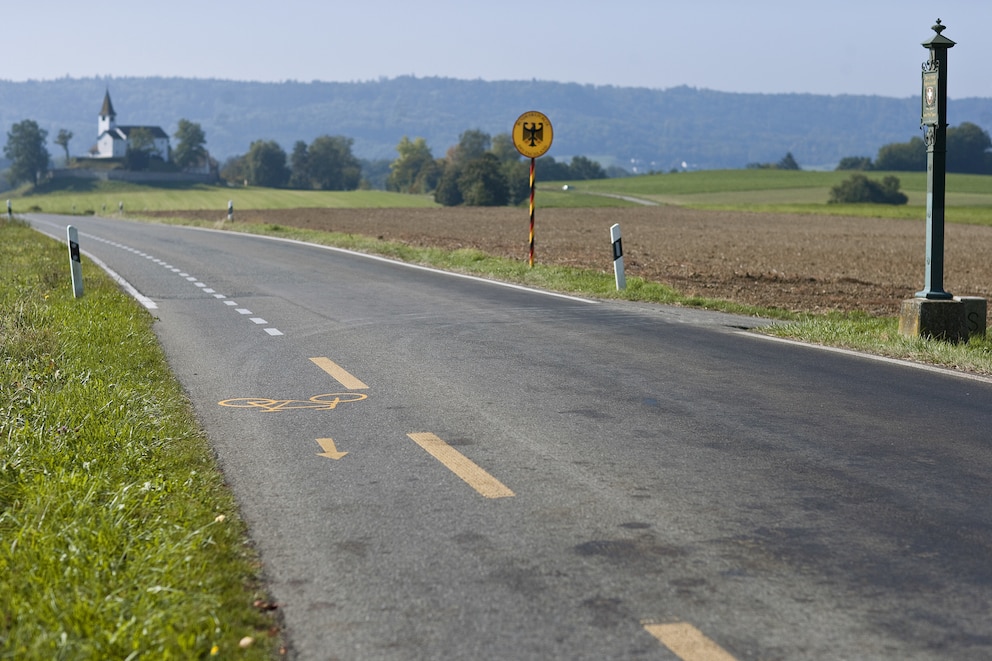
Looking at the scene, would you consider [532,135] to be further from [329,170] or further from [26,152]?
[26,152]

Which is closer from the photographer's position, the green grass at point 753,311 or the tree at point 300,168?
the green grass at point 753,311

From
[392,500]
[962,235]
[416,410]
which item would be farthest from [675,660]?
[962,235]

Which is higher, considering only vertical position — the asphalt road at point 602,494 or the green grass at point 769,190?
the asphalt road at point 602,494

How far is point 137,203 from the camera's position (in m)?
120

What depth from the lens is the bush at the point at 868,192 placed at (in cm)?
10862

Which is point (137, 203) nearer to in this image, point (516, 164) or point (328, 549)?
point (516, 164)

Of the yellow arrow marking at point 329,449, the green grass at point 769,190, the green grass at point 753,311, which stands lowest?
the green grass at point 769,190

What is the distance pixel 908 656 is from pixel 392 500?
2.68 meters

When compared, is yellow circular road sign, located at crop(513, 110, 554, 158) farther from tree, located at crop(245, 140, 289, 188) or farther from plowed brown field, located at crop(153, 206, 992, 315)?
tree, located at crop(245, 140, 289, 188)

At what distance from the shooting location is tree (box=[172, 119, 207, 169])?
189 meters

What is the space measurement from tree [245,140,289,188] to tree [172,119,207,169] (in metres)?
9.19

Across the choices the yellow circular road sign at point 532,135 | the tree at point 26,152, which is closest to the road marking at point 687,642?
the yellow circular road sign at point 532,135

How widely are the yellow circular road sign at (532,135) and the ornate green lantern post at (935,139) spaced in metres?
10.7

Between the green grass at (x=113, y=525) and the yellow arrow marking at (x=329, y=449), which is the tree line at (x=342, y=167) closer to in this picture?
the green grass at (x=113, y=525)
